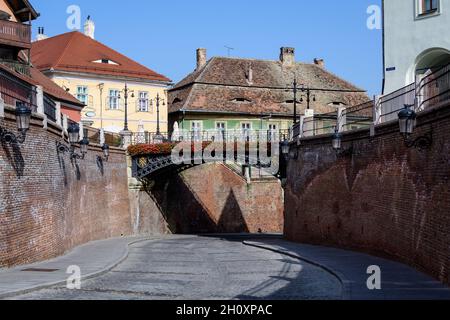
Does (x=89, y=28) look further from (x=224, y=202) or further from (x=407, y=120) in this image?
(x=407, y=120)

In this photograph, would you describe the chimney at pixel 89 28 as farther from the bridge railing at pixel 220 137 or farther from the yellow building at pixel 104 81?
the bridge railing at pixel 220 137

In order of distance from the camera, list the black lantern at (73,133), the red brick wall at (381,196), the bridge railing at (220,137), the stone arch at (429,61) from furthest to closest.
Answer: the bridge railing at (220,137), the stone arch at (429,61), the black lantern at (73,133), the red brick wall at (381,196)

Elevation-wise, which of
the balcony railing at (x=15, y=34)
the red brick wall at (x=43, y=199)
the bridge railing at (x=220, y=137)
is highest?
the balcony railing at (x=15, y=34)

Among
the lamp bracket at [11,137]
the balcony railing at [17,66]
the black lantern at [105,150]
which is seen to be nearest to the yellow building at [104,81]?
the balcony railing at [17,66]

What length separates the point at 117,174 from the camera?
42.4 m

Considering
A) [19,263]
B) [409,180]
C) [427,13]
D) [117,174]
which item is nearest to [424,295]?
[409,180]

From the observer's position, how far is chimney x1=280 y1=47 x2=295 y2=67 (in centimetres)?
7062

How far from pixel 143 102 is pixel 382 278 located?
149 ft

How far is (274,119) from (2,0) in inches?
1099

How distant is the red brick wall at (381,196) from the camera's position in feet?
54.9

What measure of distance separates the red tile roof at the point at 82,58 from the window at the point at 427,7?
33.9 meters

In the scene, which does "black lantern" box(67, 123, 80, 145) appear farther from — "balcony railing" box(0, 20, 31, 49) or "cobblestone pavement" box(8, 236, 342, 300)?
"balcony railing" box(0, 20, 31, 49)
